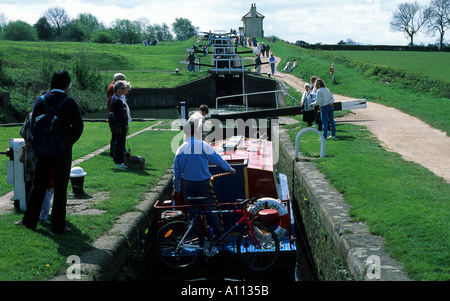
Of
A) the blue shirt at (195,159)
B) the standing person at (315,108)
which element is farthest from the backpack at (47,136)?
the standing person at (315,108)

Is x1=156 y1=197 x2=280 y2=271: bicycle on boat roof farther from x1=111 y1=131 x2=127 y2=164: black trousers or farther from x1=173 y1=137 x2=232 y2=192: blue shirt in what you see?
Answer: x1=111 y1=131 x2=127 y2=164: black trousers

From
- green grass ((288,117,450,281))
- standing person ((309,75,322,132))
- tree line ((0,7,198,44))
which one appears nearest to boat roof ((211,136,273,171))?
green grass ((288,117,450,281))

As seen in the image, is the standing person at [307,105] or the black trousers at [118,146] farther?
the standing person at [307,105]

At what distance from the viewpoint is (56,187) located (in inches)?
209

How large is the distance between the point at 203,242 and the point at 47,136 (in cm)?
218

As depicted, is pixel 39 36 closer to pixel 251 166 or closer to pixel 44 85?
pixel 44 85

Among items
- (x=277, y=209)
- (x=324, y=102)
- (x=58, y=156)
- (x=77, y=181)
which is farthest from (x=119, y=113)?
(x=324, y=102)

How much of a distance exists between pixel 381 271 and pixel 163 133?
11.8 meters

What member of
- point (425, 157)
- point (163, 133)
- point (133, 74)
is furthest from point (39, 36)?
point (425, 157)

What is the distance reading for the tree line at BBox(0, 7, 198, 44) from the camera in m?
82.8

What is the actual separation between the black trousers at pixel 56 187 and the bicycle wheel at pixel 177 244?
1186 mm

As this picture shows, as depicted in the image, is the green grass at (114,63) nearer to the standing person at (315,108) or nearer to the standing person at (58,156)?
the standing person at (315,108)

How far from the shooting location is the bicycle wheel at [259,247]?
569 centimetres

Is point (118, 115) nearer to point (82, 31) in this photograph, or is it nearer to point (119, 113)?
point (119, 113)
